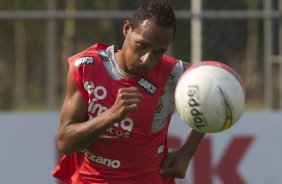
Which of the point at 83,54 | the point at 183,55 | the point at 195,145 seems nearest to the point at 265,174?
the point at 183,55

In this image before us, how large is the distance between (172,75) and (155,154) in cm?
48

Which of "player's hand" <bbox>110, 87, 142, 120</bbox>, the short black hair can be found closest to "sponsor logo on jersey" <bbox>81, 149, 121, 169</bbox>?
"player's hand" <bbox>110, 87, 142, 120</bbox>

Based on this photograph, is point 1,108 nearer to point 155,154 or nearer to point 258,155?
point 258,155

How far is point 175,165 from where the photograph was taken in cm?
498

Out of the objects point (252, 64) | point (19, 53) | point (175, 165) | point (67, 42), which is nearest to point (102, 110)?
point (175, 165)

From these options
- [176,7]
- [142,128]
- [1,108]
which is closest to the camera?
[142,128]

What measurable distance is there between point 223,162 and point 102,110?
3247 millimetres

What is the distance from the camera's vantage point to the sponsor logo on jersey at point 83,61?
4785mm

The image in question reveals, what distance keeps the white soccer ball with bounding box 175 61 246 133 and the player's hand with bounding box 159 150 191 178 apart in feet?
1.49

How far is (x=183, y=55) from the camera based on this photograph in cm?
917

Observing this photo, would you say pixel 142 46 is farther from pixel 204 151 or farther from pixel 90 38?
pixel 90 38

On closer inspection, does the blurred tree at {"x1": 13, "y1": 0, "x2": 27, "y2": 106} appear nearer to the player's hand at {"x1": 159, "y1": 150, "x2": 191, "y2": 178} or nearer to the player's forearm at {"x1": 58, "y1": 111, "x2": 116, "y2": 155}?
the player's hand at {"x1": 159, "y1": 150, "x2": 191, "y2": 178}

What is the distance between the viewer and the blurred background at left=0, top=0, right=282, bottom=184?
7742 mm

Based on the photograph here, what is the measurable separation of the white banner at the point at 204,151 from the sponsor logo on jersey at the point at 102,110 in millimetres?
2981
